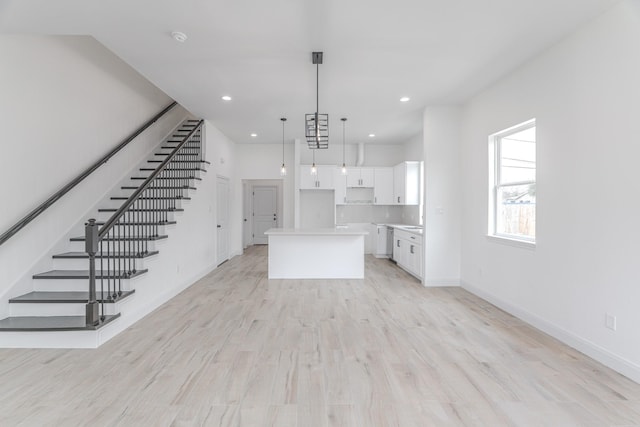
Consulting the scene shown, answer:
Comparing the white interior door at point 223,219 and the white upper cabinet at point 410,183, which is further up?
the white upper cabinet at point 410,183

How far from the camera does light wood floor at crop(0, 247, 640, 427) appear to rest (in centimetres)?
191

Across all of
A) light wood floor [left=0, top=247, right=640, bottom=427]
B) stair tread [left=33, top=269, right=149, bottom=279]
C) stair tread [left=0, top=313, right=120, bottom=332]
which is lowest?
light wood floor [left=0, top=247, right=640, bottom=427]

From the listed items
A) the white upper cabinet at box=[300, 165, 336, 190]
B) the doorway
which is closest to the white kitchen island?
the white upper cabinet at box=[300, 165, 336, 190]

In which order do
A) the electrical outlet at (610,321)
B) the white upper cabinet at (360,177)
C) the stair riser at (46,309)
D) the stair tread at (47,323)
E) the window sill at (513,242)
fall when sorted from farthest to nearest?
1. the white upper cabinet at (360,177)
2. the window sill at (513,242)
3. the stair riser at (46,309)
4. the stair tread at (47,323)
5. the electrical outlet at (610,321)

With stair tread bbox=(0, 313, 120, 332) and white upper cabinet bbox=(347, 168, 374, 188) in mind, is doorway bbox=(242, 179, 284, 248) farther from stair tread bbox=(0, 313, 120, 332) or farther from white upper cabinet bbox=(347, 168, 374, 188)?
stair tread bbox=(0, 313, 120, 332)

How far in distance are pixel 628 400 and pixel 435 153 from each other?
3752mm

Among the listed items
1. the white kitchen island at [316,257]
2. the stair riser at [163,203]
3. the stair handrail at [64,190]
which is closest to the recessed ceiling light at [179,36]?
the stair handrail at [64,190]

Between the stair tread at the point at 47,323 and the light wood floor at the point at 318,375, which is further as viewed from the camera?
the stair tread at the point at 47,323

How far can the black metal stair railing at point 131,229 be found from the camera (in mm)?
2865

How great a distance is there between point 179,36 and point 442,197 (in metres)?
4.26

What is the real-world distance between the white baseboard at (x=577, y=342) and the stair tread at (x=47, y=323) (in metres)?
4.45

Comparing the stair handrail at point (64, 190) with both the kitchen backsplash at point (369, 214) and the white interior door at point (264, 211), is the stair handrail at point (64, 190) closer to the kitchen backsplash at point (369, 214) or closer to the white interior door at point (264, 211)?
the kitchen backsplash at point (369, 214)

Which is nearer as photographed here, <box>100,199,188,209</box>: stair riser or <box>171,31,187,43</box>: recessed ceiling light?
<box>171,31,187,43</box>: recessed ceiling light

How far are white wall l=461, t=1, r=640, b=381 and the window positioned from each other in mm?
240
